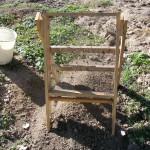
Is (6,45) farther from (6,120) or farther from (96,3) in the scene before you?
(96,3)

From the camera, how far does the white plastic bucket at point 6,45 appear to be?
6.12m

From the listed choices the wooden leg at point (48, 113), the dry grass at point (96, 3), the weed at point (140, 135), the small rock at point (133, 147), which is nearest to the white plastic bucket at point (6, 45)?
the wooden leg at point (48, 113)

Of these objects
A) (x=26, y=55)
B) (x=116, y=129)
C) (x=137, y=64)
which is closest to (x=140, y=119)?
(x=116, y=129)

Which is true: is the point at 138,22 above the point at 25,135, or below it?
above

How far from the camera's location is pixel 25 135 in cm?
521

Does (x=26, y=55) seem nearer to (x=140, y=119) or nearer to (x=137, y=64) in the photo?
(x=137, y=64)

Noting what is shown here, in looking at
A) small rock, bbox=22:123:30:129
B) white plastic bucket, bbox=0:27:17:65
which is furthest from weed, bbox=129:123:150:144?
white plastic bucket, bbox=0:27:17:65

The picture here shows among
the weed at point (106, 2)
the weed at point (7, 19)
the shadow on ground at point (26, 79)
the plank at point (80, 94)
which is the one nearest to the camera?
the plank at point (80, 94)

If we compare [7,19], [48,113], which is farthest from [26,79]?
[7,19]

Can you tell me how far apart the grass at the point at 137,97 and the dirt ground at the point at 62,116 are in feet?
0.43

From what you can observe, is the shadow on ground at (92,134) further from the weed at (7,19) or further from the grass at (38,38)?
the weed at (7,19)

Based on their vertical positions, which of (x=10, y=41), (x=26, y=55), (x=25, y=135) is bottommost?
(x=25, y=135)

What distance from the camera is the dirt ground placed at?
505 centimetres

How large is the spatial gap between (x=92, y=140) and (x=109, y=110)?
1.98 feet
